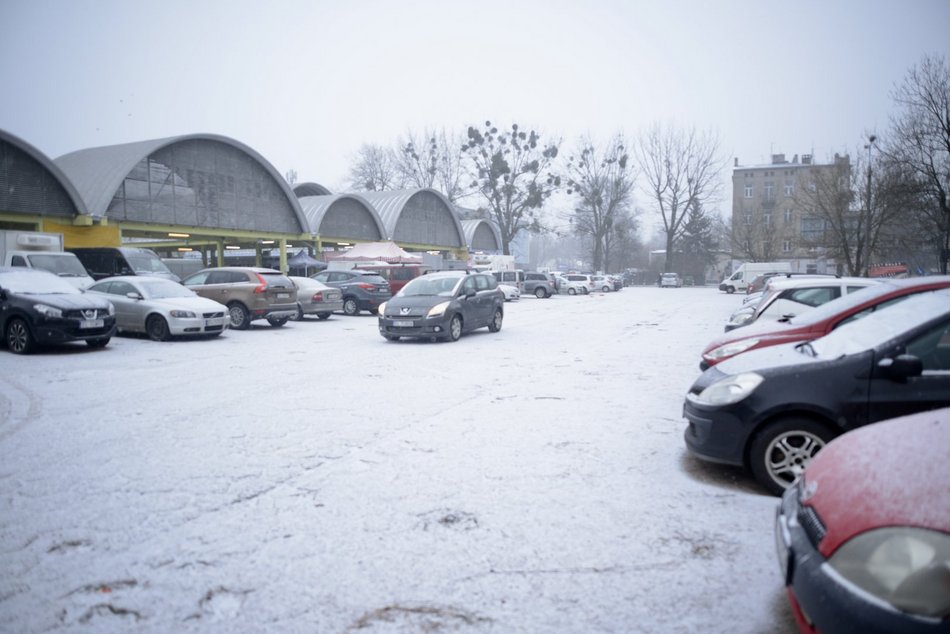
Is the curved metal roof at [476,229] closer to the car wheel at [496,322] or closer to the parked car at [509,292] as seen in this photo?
the parked car at [509,292]

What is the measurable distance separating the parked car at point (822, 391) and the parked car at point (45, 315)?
11421mm

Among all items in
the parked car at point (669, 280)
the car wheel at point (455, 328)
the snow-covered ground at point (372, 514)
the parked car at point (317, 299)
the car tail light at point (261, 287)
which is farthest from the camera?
the parked car at point (669, 280)

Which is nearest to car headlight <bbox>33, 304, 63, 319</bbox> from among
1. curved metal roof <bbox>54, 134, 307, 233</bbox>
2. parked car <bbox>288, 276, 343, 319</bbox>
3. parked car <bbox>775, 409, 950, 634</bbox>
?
parked car <bbox>288, 276, 343, 319</bbox>

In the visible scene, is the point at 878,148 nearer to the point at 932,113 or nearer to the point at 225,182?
the point at 932,113

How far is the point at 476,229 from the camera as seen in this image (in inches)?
2238

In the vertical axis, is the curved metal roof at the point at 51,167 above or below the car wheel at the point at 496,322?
Result: above

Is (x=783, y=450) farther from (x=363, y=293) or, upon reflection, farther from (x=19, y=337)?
(x=363, y=293)

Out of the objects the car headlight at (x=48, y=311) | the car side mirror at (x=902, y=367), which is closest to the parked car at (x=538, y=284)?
the car headlight at (x=48, y=311)

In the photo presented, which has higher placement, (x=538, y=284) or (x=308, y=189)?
(x=308, y=189)

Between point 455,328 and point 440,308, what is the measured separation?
836 mm

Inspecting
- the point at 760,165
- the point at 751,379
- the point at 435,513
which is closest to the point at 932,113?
the point at 751,379

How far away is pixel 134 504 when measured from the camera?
161 inches

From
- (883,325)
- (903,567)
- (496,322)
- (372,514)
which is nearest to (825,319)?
(883,325)

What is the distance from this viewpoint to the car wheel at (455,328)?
544 inches
